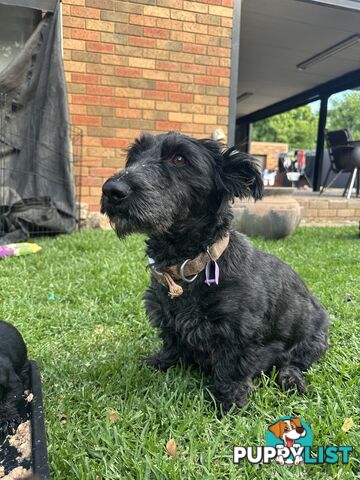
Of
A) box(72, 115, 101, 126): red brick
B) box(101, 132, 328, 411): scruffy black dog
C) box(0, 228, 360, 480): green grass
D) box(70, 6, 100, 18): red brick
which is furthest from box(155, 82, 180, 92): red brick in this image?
box(101, 132, 328, 411): scruffy black dog

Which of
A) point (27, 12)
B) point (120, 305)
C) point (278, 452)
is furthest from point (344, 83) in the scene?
point (278, 452)

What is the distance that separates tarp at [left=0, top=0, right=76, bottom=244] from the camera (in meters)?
5.38

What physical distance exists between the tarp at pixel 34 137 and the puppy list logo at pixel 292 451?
4.54 meters

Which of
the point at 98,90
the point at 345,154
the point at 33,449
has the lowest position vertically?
the point at 33,449

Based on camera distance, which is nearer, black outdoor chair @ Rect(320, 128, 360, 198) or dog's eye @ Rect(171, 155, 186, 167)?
dog's eye @ Rect(171, 155, 186, 167)

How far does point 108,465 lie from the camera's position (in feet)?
5.13

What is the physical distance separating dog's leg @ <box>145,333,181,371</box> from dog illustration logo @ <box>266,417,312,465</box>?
0.71 meters

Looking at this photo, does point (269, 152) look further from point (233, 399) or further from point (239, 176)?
point (233, 399)

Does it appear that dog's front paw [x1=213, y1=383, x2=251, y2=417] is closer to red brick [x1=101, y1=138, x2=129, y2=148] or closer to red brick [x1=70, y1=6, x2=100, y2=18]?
red brick [x1=101, y1=138, x2=129, y2=148]

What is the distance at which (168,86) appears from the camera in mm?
6484

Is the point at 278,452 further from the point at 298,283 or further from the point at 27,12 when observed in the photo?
the point at 27,12

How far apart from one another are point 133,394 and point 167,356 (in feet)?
1.16

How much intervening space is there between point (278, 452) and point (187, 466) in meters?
0.40

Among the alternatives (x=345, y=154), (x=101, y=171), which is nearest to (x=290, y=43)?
(x=345, y=154)
